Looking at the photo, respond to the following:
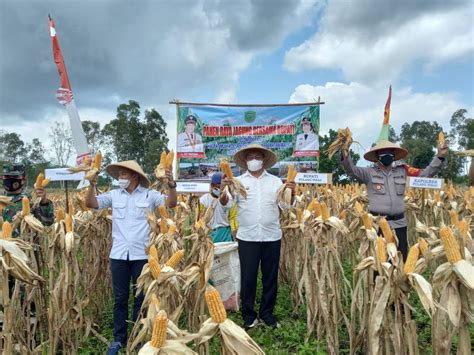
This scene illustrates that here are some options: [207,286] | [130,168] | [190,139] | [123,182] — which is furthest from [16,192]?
[190,139]

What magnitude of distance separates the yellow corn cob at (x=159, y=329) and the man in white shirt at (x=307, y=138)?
315 inches

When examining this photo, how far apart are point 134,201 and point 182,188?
0.55 m

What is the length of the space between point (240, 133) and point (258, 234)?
18.3 feet

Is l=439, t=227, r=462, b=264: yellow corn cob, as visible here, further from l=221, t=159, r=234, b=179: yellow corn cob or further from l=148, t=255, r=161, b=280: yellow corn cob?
l=221, t=159, r=234, b=179: yellow corn cob

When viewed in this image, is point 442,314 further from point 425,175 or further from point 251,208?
point 425,175

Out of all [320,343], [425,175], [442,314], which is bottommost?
[320,343]

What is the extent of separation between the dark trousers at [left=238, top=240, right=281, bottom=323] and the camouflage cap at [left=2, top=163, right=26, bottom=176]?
246cm

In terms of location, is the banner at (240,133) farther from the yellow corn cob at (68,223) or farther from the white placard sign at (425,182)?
the yellow corn cob at (68,223)

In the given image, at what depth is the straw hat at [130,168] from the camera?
3.76 m

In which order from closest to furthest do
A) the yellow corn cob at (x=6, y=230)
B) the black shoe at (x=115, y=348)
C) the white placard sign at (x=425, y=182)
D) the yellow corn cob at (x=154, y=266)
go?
the yellow corn cob at (x=154, y=266) < the yellow corn cob at (x=6, y=230) < the black shoe at (x=115, y=348) < the white placard sign at (x=425, y=182)

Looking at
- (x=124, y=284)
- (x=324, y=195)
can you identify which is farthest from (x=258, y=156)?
(x=324, y=195)

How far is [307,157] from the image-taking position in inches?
359

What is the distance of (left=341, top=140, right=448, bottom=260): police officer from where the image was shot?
4.48 metres

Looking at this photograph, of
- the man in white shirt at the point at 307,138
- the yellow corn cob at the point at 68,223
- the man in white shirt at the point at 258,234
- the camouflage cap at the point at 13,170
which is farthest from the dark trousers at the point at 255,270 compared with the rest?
the man in white shirt at the point at 307,138
